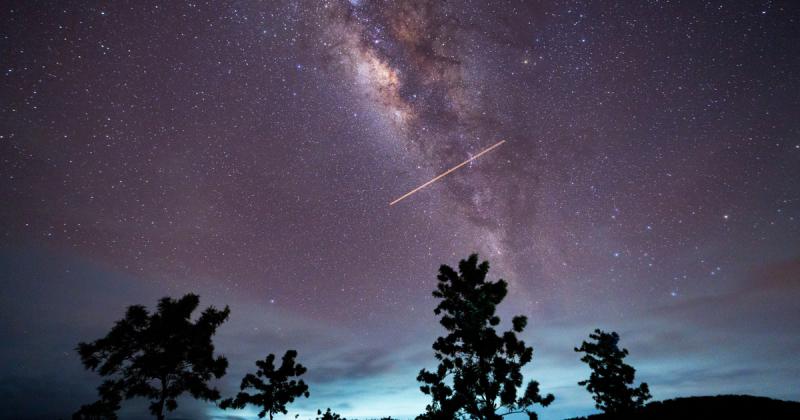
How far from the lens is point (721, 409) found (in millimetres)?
20594

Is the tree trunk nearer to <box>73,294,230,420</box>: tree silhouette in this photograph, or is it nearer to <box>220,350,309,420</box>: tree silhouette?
<box>73,294,230,420</box>: tree silhouette

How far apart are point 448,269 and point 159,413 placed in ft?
63.5

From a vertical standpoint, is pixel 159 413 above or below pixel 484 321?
below

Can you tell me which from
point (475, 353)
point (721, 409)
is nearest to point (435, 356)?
point (475, 353)

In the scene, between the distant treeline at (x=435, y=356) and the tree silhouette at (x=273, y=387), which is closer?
the distant treeline at (x=435, y=356)

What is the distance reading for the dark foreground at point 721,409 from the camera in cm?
1869

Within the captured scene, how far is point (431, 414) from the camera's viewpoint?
67.1 ft

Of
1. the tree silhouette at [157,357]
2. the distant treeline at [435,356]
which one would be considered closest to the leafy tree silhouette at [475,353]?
the distant treeline at [435,356]

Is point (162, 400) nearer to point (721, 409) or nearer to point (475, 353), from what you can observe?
point (475, 353)

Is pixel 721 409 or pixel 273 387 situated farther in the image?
pixel 273 387

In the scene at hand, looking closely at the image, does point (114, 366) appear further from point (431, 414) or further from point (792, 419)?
point (792, 419)

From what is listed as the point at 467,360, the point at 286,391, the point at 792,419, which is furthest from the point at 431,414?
the point at 286,391

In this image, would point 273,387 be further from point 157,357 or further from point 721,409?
point 721,409

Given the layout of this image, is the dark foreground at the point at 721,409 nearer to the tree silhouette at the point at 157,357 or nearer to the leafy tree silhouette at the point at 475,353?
the leafy tree silhouette at the point at 475,353
